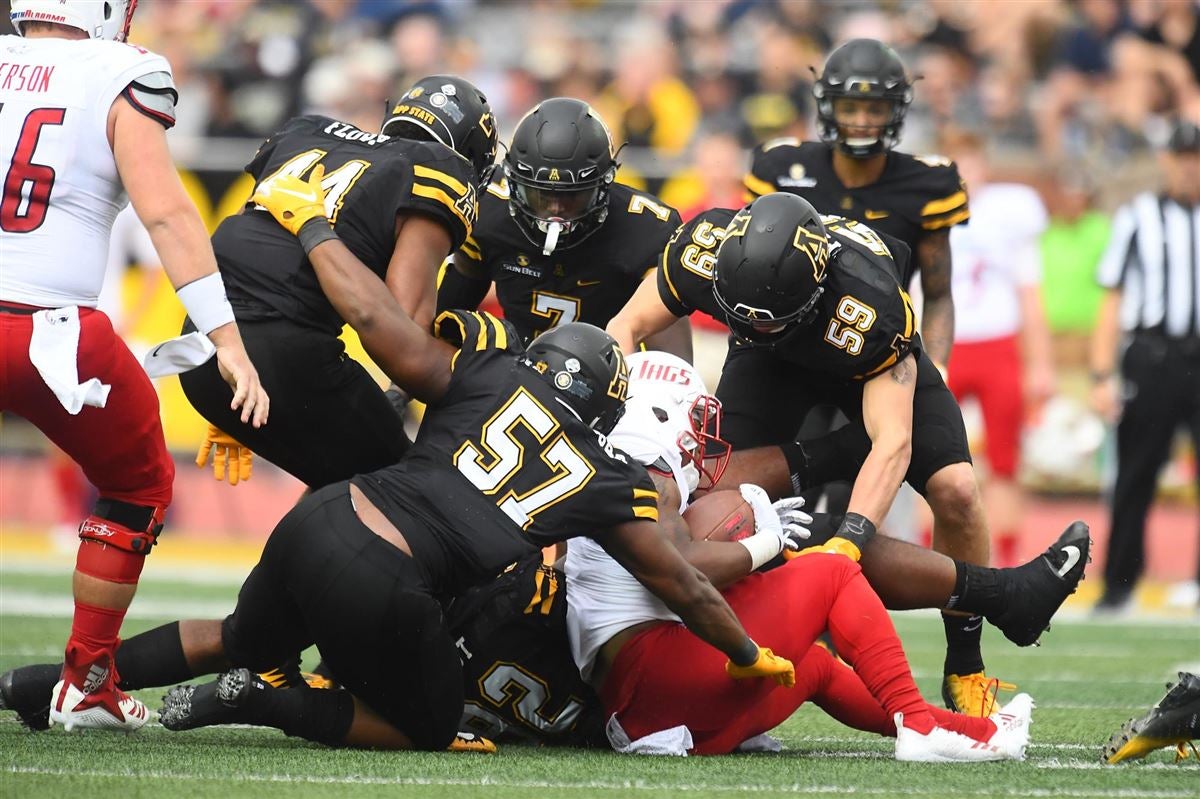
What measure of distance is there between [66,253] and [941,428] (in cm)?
257

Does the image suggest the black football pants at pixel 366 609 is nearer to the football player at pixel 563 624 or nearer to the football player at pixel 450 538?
the football player at pixel 450 538

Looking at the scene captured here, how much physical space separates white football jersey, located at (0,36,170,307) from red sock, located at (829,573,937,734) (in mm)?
2047

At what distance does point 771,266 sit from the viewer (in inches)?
182

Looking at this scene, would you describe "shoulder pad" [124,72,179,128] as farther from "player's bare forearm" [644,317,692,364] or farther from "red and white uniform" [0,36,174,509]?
"player's bare forearm" [644,317,692,364]

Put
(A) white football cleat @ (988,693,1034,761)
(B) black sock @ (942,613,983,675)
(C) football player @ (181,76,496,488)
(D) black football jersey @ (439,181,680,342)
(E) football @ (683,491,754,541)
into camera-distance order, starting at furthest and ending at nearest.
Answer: (D) black football jersey @ (439,181,680,342) < (B) black sock @ (942,613,983,675) < (C) football player @ (181,76,496,488) < (E) football @ (683,491,754,541) < (A) white football cleat @ (988,693,1034,761)

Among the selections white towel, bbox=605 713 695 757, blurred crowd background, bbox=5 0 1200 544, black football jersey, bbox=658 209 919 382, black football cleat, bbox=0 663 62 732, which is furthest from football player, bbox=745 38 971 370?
blurred crowd background, bbox=5 0 1200 544

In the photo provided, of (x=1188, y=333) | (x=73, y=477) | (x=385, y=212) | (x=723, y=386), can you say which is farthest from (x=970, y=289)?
(x=73, y=477)

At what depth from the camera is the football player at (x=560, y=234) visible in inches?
205

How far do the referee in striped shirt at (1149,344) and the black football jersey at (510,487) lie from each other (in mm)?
5353

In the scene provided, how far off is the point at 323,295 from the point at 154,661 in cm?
110

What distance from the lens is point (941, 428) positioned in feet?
16.9

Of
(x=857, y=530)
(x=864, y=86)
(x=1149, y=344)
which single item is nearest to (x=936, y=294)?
(x=864, y=86)

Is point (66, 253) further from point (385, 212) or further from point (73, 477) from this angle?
point (73, 477)

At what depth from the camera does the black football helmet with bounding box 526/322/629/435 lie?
411 cm
